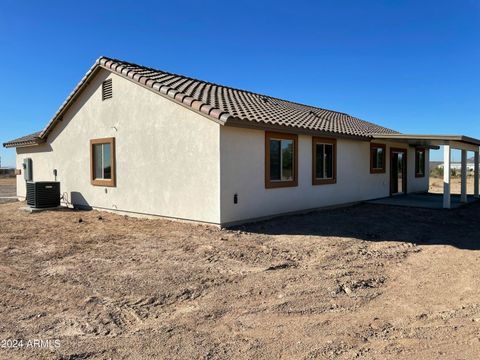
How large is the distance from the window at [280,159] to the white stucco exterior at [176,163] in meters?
0.21

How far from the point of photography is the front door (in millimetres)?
18562

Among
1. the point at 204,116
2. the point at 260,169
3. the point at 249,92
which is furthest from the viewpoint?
the point at 249,92

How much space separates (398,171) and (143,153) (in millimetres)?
13054

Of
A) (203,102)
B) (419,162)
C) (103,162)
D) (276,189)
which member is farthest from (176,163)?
(419,162)

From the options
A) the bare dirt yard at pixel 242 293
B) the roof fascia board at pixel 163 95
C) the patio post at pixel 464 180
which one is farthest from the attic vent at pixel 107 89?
the patio post at pixel 464 180

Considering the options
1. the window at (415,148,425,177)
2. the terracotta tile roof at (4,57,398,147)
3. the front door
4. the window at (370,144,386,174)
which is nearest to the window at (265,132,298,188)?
the terracotta tile roof at (4,57,398,147)

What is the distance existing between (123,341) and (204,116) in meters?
6.84

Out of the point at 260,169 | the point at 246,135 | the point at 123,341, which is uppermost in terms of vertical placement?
the point at 246,135

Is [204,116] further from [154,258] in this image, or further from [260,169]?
[154,258]

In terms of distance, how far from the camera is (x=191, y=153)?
34.5 feet

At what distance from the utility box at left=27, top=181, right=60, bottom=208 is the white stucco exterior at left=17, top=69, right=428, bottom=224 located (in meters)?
0.54

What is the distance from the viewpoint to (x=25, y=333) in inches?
163

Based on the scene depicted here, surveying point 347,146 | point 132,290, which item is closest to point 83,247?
point 132,290

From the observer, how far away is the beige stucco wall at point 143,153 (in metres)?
10.3
